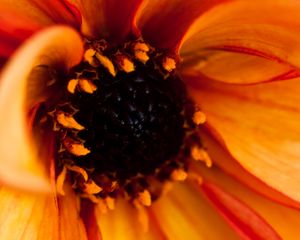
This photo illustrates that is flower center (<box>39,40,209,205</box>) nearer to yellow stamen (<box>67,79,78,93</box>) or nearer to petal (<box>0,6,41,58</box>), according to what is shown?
yellow stamen (<box>67,79,78,93</box>)

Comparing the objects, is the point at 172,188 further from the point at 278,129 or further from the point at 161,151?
the point at 278,129

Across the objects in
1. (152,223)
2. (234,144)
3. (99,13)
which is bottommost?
(152,223)

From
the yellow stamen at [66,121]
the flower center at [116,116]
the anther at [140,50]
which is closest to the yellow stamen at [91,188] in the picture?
the flower center at [116,116]

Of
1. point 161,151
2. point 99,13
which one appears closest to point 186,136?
point 161,151

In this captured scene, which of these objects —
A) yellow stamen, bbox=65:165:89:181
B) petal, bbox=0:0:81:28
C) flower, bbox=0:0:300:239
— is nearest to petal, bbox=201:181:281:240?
flower, bbox=0:0:300:239

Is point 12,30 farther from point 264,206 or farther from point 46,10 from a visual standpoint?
point 264,206

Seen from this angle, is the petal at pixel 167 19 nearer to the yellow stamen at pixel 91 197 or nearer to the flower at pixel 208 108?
the flower at pixel 208 108
